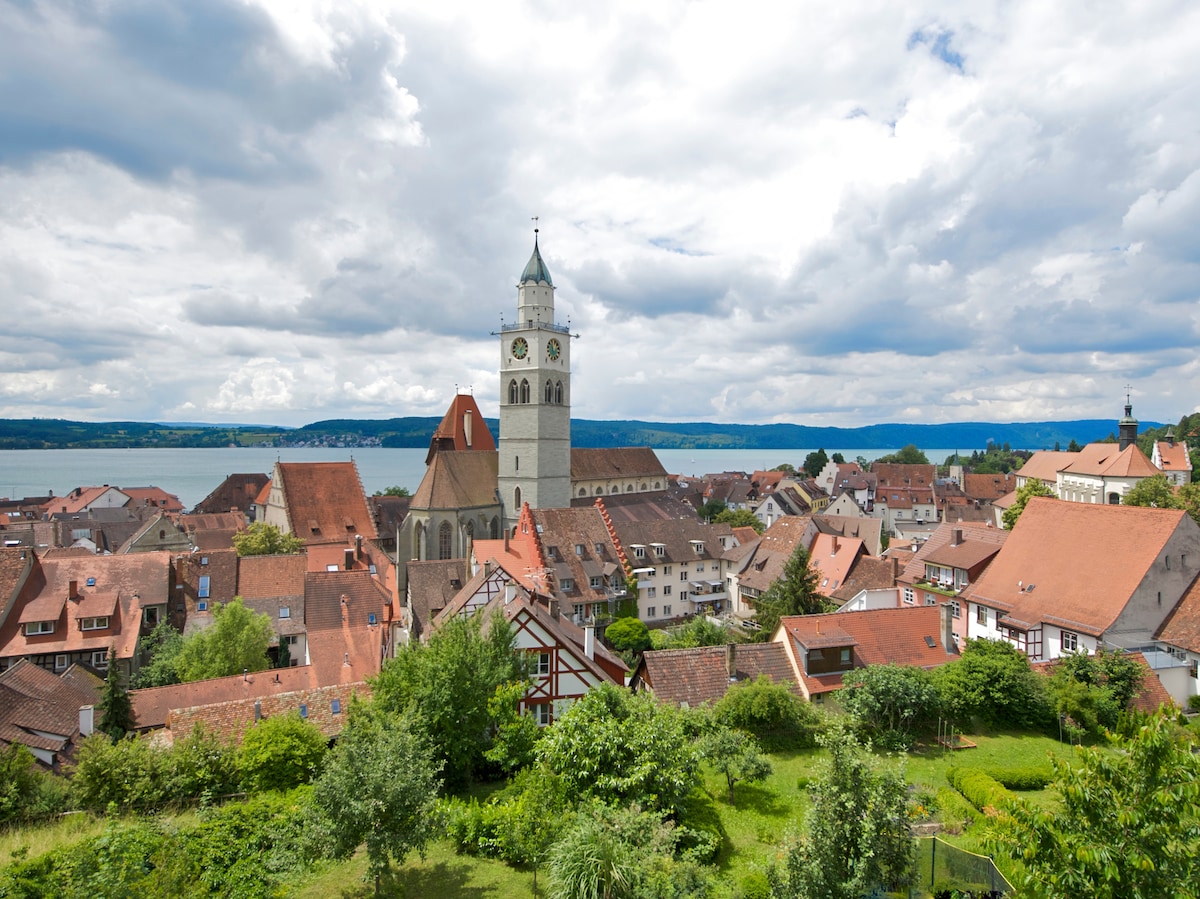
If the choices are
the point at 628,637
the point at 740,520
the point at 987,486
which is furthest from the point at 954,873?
the point at 987,486

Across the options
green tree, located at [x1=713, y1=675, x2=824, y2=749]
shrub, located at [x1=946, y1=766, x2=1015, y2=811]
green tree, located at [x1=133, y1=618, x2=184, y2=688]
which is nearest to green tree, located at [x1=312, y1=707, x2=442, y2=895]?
green tree, located at [x1=713, y1=675, x2=824, y2=749]

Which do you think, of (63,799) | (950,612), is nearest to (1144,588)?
(950,612)

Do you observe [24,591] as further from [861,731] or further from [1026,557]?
[1026,557]

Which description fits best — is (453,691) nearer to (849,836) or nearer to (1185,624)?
(849,836)

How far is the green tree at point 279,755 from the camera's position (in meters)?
19.6

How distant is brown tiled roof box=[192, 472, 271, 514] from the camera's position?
307 ft

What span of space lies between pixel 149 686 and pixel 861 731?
99.6 feet

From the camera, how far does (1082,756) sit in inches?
366

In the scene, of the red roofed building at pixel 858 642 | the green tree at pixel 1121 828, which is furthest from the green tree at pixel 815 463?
the green tree at pixel 1121 828

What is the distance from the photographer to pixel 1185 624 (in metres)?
27.9

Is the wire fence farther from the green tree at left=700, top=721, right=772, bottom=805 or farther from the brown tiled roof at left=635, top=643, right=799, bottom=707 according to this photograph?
the brown tiled roof at left=635, top=643, right=799, bottom=707

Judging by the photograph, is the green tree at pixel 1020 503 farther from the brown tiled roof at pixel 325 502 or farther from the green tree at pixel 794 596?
the brown tiled roof at pixel 325 502

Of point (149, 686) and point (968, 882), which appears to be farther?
point (149, 686)

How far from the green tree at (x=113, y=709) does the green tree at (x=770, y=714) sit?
20.4 metres
